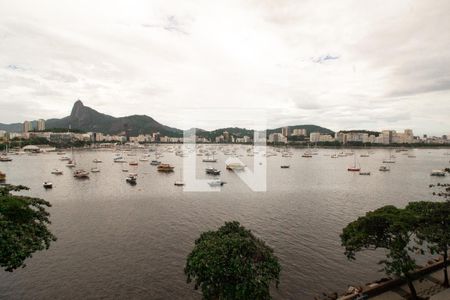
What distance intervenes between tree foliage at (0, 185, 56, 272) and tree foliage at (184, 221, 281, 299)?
22.1 feet

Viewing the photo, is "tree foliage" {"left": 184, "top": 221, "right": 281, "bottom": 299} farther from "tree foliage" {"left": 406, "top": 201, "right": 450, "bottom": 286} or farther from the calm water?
the calm water

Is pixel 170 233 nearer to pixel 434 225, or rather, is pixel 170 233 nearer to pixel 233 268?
pixel 233 268

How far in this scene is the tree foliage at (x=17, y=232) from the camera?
38.5 feet

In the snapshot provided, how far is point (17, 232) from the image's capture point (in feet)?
41.6

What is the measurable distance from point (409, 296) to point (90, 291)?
19628 mm

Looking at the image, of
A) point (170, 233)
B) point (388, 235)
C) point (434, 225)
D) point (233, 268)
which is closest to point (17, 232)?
point (233, 268)

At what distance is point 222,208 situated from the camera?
42.3 metres

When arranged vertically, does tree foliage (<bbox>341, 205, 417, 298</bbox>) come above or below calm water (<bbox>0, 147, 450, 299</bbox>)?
above

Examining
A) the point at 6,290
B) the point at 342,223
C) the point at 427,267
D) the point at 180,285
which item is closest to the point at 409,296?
the point at 427,267

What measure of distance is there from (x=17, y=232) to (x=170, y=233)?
20022 mm

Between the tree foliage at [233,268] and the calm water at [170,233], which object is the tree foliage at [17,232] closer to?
the tree foliage at [233,268]

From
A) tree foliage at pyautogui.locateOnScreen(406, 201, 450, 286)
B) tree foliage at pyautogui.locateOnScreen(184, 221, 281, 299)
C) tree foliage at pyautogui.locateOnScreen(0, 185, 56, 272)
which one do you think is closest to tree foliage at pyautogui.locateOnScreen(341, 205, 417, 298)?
tree foliage at pyautogui.locateOnScreen(406, 201, 450, 286)

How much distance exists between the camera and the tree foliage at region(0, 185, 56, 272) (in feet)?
38.5

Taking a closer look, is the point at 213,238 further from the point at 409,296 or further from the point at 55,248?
the point at 55,248
